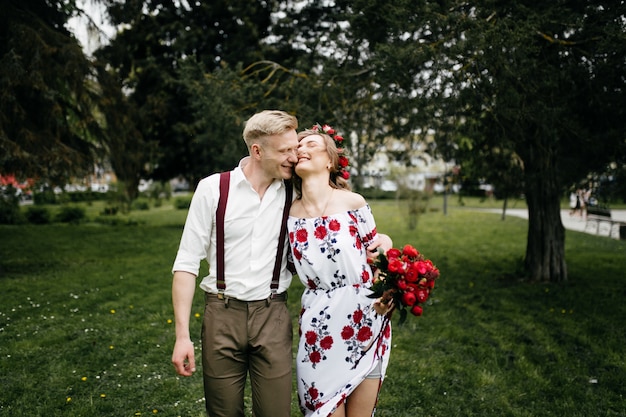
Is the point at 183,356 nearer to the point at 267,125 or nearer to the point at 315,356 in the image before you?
the point at 315,356

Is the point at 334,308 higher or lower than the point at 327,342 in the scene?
higher

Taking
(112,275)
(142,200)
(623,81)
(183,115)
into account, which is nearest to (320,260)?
(623,81)

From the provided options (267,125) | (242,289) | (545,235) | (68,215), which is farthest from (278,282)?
(68,215)

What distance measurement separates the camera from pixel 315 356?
9.11ft

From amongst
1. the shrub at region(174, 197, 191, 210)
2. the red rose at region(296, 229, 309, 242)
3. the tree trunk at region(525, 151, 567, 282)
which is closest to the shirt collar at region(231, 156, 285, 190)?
the red rose at region(296, 229, 309, 242)

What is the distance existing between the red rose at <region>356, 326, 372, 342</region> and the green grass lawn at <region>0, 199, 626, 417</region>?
6.22ft

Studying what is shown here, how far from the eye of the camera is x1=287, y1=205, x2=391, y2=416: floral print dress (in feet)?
8.87

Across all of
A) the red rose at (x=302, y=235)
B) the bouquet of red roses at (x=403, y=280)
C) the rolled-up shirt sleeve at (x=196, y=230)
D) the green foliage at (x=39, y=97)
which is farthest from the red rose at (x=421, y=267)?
the green foliage at (x=39, y=97)

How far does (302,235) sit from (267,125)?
58 centimetres

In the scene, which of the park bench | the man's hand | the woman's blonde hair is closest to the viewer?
the man's hand

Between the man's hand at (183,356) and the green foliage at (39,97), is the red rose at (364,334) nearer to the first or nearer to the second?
the man's hand at (183,356)

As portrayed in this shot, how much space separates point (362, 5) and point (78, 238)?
38.4 ft

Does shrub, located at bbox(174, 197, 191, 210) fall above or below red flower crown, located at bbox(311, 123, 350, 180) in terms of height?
below

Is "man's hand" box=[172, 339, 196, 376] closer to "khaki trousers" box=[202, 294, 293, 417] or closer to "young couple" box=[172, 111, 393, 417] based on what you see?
"young couple" box=[172, 111, 393, 417]
